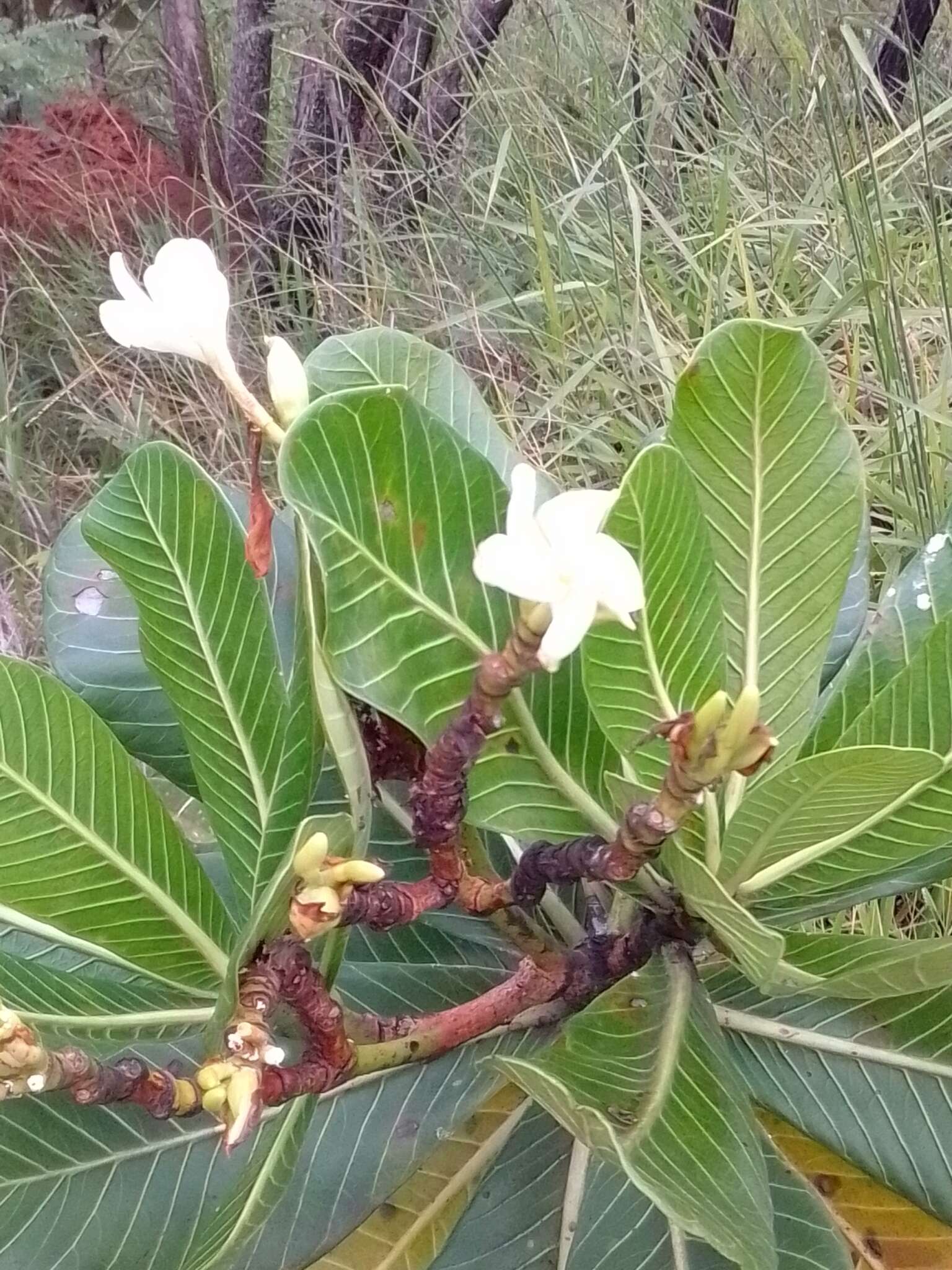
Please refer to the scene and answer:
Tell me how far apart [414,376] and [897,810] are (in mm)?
261

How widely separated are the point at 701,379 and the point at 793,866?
16cm

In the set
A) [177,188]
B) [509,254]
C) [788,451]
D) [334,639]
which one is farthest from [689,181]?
[334,639]

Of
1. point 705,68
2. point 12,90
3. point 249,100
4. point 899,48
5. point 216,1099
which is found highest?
point 12,90

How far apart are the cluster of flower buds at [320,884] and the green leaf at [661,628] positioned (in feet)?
0.31

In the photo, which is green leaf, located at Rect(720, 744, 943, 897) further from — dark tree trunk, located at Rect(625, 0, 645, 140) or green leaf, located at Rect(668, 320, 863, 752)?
dark tree trunk, located at Rect(625, 0, 645, 140)

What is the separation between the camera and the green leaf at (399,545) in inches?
10.8

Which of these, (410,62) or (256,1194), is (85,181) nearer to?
(410,62)

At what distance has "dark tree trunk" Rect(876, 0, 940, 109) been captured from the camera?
1.46 meters

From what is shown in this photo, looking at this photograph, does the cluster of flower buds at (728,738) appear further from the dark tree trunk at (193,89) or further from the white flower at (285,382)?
the dark tree trunk at (193,89)

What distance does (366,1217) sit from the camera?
1.33 ft

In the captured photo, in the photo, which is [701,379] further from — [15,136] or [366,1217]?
[15,136]

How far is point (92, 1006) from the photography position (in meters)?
0.35

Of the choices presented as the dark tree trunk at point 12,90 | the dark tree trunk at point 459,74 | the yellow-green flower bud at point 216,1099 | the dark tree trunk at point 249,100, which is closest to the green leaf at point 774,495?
the yellow-green flower bud at point 216,1099

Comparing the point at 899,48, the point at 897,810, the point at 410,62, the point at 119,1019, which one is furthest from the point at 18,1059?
the point at 410,62
